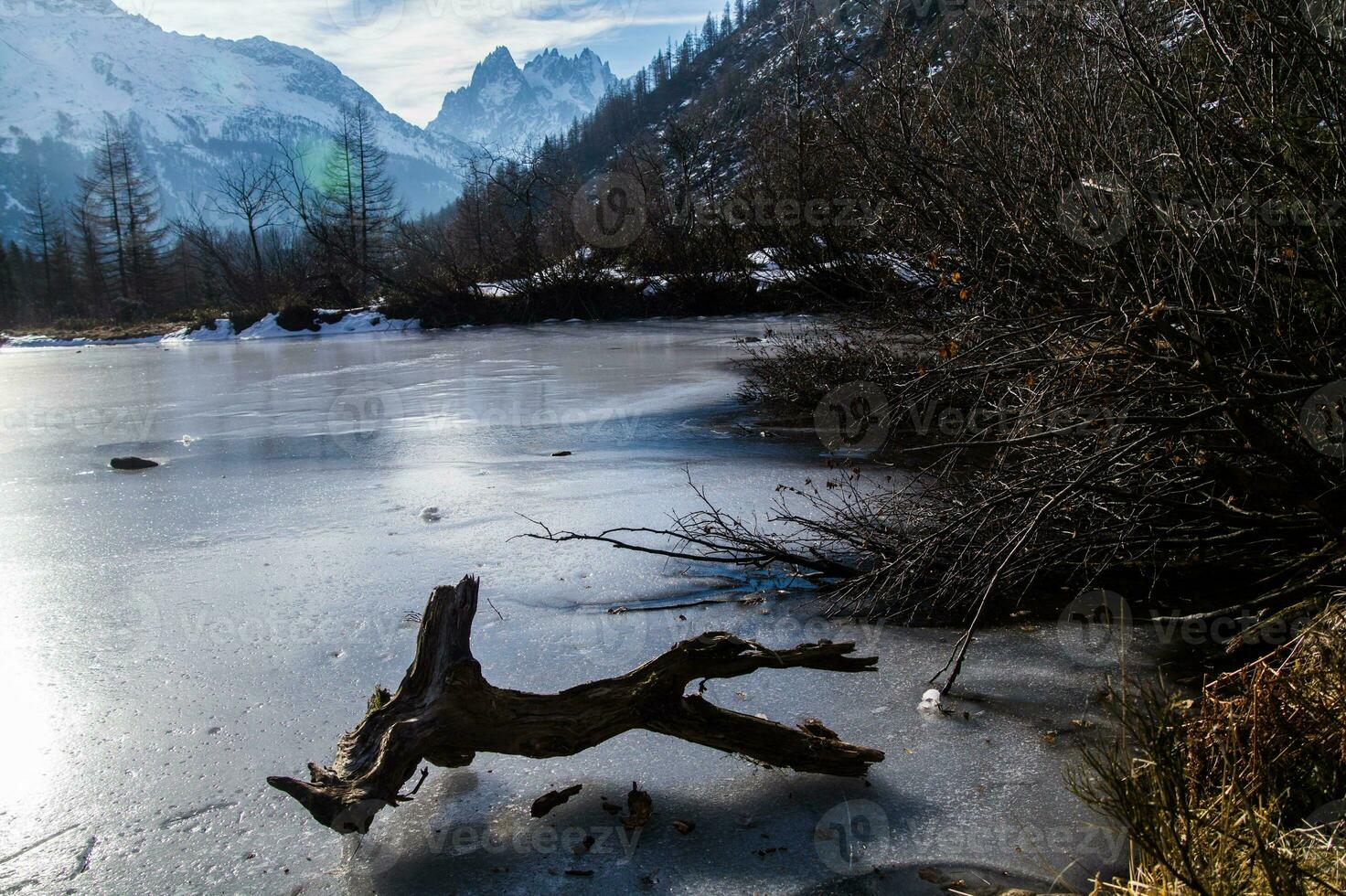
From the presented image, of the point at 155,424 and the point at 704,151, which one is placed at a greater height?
the point at 704,151

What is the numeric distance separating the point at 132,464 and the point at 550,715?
6.99 metres

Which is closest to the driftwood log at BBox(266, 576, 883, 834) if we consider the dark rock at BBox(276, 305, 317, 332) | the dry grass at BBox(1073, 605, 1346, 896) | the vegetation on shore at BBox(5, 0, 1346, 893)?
the vegetation on shore at BBox(5, 0, 1346, 893)

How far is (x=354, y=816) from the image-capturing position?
8.64ft

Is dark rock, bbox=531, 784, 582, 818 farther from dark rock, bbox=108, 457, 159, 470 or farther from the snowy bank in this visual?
the snowy bank

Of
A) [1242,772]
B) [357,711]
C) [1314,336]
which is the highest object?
[1314,336]

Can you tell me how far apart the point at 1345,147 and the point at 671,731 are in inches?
119

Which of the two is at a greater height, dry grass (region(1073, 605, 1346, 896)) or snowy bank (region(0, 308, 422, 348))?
snowy bank (region(0, 308, 422, 348))

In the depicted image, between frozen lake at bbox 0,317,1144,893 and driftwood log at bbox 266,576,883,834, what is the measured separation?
132 mm

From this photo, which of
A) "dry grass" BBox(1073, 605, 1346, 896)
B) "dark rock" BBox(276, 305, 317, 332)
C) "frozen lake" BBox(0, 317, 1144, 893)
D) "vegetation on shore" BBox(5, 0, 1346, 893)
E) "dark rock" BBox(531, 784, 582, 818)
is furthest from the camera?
"dark rock" BBox(276, 305, 317, 332)

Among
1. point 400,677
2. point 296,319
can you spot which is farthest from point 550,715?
point 296,319

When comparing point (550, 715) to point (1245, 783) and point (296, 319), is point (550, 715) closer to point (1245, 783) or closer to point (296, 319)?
point (1245, 783)

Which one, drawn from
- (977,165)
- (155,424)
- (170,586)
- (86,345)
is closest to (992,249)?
(977,165)

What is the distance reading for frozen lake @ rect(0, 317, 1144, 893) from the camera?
270 cm

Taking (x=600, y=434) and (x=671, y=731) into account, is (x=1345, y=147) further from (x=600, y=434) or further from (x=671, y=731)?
(x=600, y=434)
